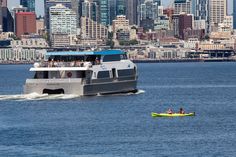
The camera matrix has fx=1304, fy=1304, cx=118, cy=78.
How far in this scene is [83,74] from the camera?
10931cm

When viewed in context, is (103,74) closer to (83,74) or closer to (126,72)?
(83,74)

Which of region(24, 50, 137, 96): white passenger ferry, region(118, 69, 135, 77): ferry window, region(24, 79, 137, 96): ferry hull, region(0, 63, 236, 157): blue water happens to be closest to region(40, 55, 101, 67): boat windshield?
region(24, 50, 137, 96): white passenger ferry

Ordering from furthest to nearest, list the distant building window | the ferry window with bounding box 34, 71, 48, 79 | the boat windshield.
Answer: the boat windshield, the distant building window, the ferry window with bounding box 34, 71, 48, 79

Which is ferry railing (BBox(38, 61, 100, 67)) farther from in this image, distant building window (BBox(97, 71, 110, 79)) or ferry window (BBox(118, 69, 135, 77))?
ferry window (BBox(118, 69, 135, 77))

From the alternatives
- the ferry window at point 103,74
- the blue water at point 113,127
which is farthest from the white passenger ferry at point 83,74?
the blue water at point 113,127

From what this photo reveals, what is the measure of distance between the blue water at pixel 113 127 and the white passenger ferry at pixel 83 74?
1211 mm

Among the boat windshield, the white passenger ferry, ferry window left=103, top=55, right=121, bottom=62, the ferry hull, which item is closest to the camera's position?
the ferry hull

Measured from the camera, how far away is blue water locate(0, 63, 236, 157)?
7069 cm

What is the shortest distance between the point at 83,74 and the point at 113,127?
27.3 metres

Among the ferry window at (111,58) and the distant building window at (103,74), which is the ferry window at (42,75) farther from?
the ferry window at (111,58)

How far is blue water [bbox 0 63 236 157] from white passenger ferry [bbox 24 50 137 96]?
1211 mm

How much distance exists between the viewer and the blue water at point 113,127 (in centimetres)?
7069

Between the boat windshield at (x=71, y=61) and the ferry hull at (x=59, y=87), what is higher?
the boat windshield at (x=71, y=61)

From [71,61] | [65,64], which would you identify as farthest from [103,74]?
[71,61]
